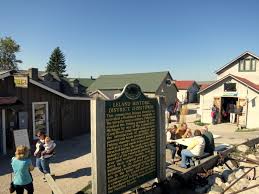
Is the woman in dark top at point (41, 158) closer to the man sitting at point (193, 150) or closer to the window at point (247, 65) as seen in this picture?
the man sitting at point (193, 150)

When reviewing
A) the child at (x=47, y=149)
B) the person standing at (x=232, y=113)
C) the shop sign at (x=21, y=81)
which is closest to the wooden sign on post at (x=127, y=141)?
the child at (x=47, y=149)

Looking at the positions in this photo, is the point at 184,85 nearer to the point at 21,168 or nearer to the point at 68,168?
the point at 68,168

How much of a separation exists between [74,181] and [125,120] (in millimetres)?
3964

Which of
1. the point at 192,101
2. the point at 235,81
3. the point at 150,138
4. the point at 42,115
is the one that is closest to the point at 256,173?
the point at 150,138

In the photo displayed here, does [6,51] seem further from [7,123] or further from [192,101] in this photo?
[7,123]

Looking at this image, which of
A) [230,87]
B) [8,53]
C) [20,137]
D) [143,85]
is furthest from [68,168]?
[8,53]

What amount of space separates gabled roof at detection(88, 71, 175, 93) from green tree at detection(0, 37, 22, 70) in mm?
Answer: 32988

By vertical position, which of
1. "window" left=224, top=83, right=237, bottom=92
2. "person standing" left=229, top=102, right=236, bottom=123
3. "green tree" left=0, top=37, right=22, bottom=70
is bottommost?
"person standing" left=229, top=102, right=236, bottom=123

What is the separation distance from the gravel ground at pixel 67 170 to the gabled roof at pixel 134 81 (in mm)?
21818

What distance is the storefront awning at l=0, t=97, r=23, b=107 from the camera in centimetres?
1254

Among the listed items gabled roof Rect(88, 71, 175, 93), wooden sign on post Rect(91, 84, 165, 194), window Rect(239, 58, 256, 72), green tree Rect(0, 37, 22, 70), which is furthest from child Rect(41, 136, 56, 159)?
green tree Rect(0, 37, 22, 70)

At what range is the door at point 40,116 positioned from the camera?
597 inches

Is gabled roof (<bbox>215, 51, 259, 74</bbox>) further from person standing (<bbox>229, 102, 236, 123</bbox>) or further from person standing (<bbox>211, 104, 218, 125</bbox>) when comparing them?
person standing (<bbox>211, 104, 218, 125</bbox>)

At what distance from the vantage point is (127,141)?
23.1 ft
